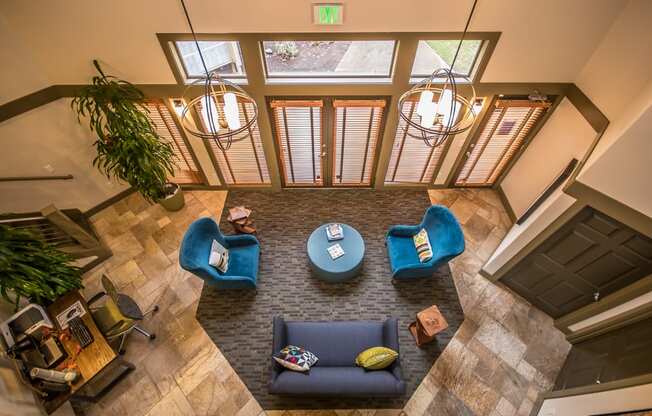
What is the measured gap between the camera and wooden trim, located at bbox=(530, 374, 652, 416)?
2731 mm

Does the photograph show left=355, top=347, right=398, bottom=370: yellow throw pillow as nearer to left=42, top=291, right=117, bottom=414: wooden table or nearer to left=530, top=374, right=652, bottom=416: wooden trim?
left=530, top=374, right=652, bottom=416: wooden trim

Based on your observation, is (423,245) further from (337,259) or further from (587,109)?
(587,109)

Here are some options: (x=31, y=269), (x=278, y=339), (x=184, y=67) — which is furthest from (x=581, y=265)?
(x=31, y=269)

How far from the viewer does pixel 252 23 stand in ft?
11.4

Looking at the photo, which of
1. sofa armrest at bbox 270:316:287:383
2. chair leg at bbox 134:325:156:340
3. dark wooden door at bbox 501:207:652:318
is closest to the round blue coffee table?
sofa armrest at bbox 270:316:287:383

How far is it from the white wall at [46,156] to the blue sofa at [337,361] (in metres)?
3.85

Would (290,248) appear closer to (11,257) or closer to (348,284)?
(348,284)

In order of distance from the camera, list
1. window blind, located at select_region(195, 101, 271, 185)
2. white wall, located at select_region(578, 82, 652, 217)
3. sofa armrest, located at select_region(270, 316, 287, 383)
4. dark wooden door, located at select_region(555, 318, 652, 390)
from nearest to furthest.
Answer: white wall, located at select_region(578, 82, 652, 217)
dark wooden door, located at select_region(555, 318, 652, 390)
sofa armrest, located at select_region(270, 316, 287, 383)
window blind, located at select_region(195, 101, 271, 185)

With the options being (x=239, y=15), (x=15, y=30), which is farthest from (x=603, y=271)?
(x=15, y=30)

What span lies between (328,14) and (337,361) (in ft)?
12.9

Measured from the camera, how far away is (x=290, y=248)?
5.24m

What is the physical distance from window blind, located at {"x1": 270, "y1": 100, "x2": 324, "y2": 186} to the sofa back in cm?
270

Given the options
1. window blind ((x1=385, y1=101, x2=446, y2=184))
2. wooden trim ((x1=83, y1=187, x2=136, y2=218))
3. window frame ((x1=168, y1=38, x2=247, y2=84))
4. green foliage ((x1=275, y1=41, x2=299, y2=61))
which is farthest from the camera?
wooden trim ((x1=83, y1=187, x2=136, y2=218))

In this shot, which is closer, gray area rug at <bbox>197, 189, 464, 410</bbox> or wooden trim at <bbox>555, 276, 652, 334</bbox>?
wooden trim at <bbox>555, 276, 652, 334</bbox>
